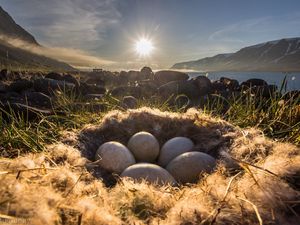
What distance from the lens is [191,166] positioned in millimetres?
3809

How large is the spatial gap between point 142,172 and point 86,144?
95 centimetres

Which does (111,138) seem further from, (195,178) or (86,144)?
(195,178)

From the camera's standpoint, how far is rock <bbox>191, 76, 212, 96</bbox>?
15141 mm

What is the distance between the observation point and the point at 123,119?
4.72 metres

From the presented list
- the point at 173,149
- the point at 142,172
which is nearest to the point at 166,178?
the point at 142,172

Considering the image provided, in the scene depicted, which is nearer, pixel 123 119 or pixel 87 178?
pixel 87 178

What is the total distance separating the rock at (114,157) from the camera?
4.00 metres

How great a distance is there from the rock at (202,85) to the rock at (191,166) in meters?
11.2

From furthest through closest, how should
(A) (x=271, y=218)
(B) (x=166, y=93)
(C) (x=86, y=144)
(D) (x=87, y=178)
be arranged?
(B) (x=166, y=93), (C) (x=86, y=144), (D) (x=87, y=178), (A) (x=271, y=218)

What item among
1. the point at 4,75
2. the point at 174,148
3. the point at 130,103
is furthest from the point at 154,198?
the point at 4,75

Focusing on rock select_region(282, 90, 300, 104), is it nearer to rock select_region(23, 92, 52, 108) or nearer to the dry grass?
the dry grass

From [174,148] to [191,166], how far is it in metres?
0.57

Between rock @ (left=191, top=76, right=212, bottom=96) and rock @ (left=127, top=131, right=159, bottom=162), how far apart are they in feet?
Answer: 34.8

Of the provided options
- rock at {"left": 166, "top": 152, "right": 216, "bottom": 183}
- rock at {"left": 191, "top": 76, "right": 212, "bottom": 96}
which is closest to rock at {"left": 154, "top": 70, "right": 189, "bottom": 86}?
rock at {"left": 191, "top": 76, "right": 212, "bottom": 96}
